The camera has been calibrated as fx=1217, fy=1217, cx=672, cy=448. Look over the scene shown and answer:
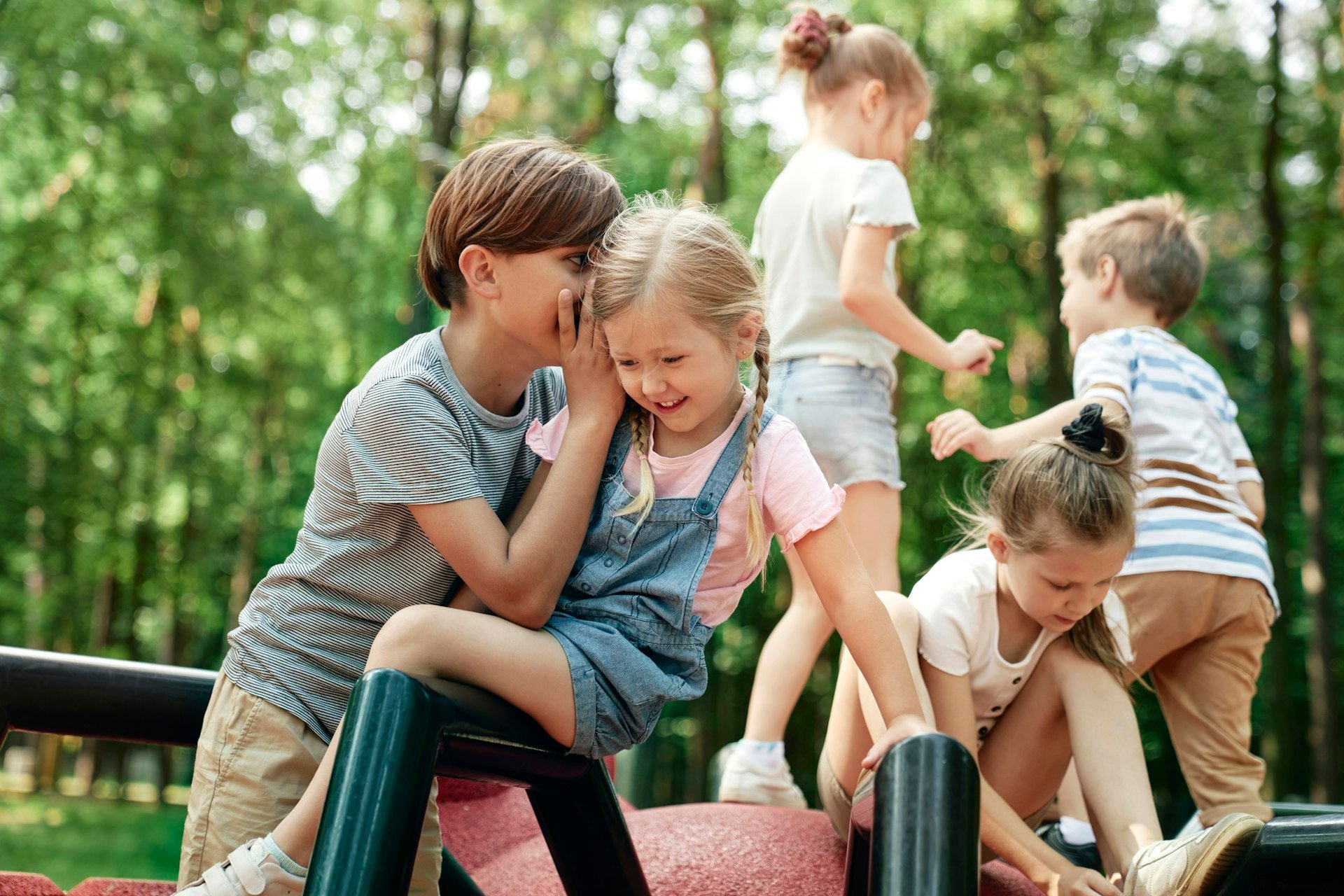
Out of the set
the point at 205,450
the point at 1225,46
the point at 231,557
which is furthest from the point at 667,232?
the point at 231,557

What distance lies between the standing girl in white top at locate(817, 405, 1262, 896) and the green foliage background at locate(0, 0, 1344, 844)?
923cm

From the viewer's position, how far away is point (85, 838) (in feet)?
39.4

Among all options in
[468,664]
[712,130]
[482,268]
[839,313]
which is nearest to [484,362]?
[482,268]

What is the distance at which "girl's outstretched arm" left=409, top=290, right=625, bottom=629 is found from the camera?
1.95 metres

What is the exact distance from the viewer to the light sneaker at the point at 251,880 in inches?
69.9

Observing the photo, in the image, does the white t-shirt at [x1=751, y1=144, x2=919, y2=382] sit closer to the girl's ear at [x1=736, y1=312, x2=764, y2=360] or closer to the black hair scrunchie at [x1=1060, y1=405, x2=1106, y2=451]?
the black hair scrunchie at [x1=1060, y1=405, x2=1106, y2=451]

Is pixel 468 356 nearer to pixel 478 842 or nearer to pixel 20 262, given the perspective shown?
pixel 478 842

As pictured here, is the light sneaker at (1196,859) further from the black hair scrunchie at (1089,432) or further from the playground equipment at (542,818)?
the black hair scrunchie at (1089,432)

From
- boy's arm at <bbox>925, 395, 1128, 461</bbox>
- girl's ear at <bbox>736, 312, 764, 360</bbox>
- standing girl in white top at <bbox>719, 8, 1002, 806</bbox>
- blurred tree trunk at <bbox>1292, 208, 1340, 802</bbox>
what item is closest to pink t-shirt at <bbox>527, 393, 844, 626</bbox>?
girl's ear at <bbox>736, 312, 764, 360</bbox>

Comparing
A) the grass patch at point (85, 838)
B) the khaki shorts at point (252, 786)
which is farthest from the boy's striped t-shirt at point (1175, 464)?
the grass patch at point (85, 838)

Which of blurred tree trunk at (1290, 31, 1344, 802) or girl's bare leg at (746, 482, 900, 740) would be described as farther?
blurred tree trunk at (1290, 31, 1344, 802)

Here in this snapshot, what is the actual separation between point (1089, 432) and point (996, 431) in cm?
39

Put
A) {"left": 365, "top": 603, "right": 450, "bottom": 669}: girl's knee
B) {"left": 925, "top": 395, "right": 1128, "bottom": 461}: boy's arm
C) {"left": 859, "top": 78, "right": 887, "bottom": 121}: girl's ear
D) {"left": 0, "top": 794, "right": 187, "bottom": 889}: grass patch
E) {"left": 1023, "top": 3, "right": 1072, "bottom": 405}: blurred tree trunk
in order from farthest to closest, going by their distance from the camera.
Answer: {"left": 1023, "top": 3, "right": 1072, "bottom": 405}: blurred tree trunk
{"left": 0, "top": 794, "right": 187, "bottom": 889}: grass patch
{"left": 859, "top": 78, "right": 887, "bottom": 121}: girl's ear
{"left": 925, "top": 395, "right": 1128, "bottom": 461}: boy's arm
{"left": 365, "top": 603, "right": 450, "bottom": 669}: girl's knee

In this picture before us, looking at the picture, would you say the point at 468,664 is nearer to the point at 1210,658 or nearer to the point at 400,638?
the point at 400,638
